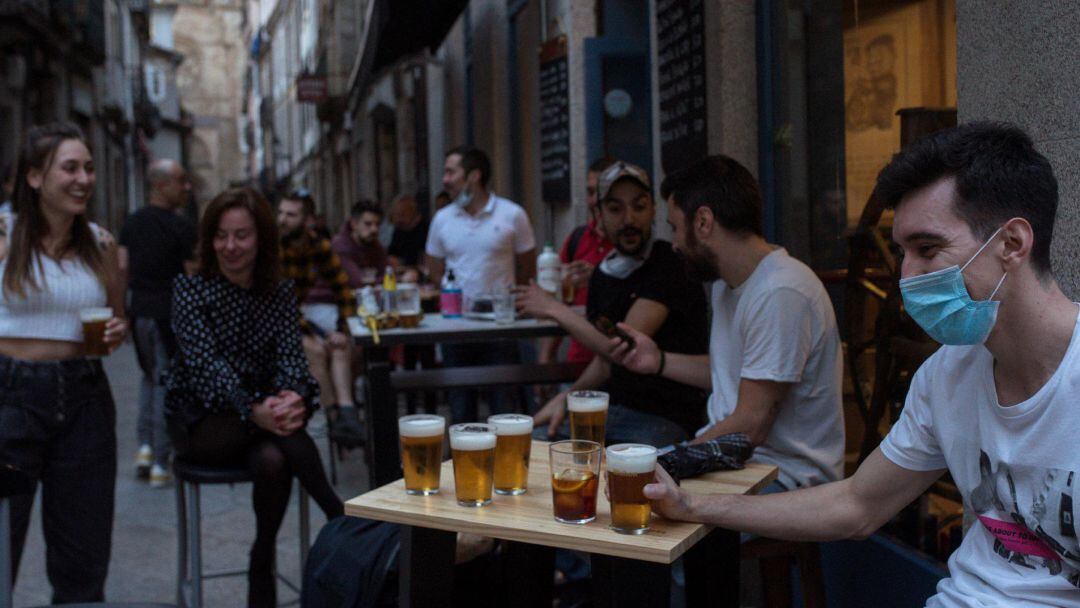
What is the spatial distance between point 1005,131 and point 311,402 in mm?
2702

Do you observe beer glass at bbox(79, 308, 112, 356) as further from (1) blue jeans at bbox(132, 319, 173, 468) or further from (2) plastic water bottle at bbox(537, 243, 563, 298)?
(1) blue jeans at bbox(132, 319, 173, 468)

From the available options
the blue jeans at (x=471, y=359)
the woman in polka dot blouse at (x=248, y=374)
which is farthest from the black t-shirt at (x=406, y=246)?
the woman in polka dot blouse at (x=248, y=374)

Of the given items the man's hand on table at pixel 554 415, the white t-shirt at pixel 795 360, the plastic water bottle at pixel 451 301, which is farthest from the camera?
the plastic water bottle at pixel 451 301

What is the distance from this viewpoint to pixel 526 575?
309cm

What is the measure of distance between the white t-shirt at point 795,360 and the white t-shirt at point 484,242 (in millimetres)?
3744

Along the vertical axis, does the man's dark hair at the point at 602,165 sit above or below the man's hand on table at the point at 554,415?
above

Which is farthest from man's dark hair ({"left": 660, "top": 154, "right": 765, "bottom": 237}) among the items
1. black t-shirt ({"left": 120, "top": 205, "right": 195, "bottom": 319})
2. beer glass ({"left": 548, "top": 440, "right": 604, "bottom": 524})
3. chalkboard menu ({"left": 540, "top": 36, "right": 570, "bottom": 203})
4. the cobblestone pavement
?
black t-shirt ({"left": 120, "top": 205, "right": 195, "bottom": 319})

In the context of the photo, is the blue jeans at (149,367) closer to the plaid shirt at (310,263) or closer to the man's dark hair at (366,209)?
the plaid shirt at (310,263)

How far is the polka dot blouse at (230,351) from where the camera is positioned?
3.71 metres

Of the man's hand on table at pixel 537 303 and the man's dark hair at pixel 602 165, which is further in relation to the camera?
the man's dark hair at pixel 602 165

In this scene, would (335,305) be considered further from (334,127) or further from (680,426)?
(334,127)

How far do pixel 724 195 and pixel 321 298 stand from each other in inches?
180

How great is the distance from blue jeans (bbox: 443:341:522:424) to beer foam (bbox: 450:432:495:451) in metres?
4.28

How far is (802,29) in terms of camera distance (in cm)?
416
